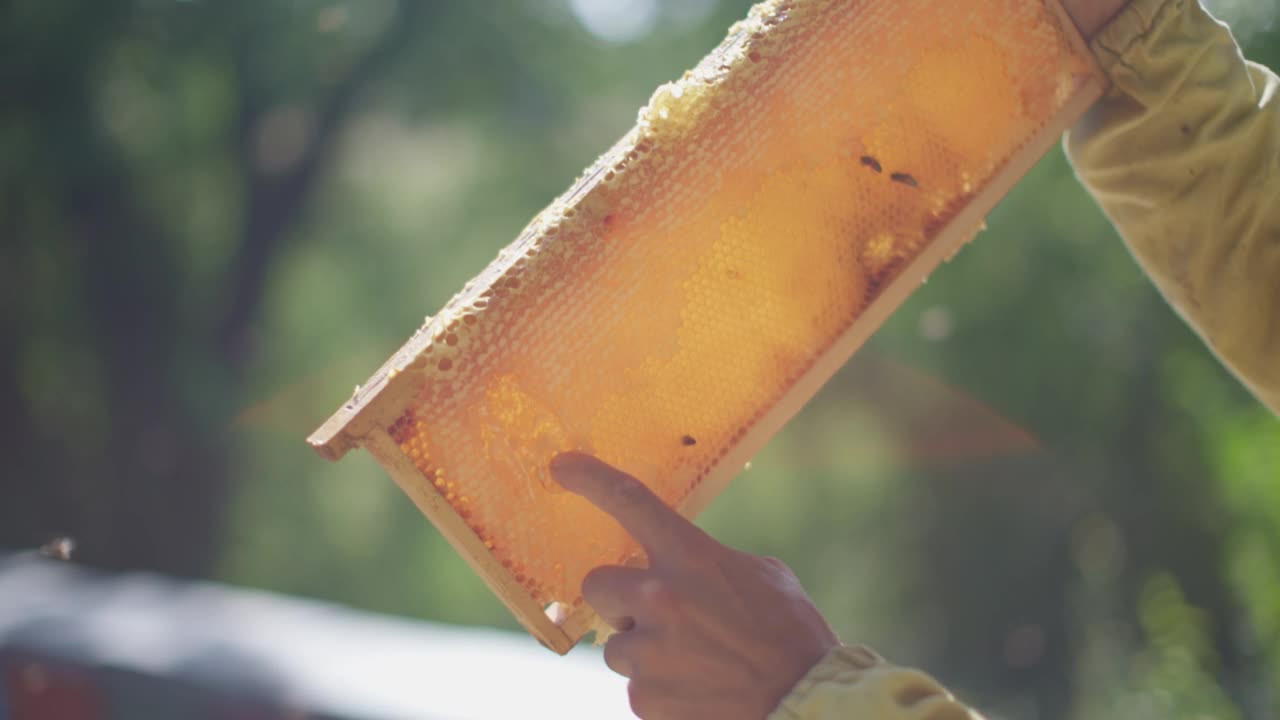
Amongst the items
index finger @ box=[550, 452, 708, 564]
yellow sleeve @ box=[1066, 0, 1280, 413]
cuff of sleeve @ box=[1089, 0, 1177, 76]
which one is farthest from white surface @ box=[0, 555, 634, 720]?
cuff of sleeve @ box=[1089, 0, 1177, 76]

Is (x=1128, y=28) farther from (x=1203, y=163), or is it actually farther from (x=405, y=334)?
(x=405, y=334)

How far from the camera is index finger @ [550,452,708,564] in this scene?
98 cm

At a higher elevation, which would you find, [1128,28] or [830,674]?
[1128,28]

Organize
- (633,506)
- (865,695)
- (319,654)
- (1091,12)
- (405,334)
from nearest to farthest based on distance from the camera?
(865,695) < (633,506) < (1091,12) < (319,654) < (405,334)

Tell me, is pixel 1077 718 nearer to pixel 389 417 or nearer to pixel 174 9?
pixel 389 417

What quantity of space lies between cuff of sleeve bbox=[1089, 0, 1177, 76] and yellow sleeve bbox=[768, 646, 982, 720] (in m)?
0.89

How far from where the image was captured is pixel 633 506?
3.31 ft

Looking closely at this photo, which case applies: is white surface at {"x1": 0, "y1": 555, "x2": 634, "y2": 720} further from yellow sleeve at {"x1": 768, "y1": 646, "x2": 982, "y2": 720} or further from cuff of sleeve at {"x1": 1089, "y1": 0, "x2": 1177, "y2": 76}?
cuff of sleeve at {"x1": 1089, "y1": 0, "x2": 1177, "y2": 76}

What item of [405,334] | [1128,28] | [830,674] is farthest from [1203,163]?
[405,334]

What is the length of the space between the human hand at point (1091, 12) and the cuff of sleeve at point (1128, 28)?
1 cm

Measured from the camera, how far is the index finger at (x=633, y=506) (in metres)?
0.98

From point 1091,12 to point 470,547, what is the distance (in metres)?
1.12

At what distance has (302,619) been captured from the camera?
12.0ft

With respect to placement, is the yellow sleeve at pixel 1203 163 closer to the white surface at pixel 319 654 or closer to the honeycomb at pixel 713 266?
the honeycomb at pixel 713 266
